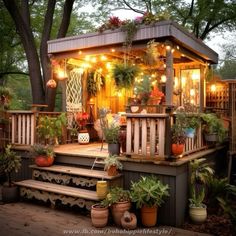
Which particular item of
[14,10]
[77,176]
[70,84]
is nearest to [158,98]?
[70,84]

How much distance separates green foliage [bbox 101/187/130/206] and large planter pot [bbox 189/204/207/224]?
3.82 feet

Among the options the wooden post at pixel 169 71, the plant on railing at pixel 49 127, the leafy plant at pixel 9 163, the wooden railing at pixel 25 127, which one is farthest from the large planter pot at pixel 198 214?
the wooden railing at pixel 25 127

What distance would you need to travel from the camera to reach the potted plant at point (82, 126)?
830 cm

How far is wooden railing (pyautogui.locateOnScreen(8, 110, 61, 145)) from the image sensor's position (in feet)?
22.2

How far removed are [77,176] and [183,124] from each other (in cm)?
223

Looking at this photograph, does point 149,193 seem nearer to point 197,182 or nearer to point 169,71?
point 197,182

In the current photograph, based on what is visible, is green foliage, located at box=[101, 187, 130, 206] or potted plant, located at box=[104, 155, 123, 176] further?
potted plant, located at box=[104, 155, 123, 176]

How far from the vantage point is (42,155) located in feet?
20.3

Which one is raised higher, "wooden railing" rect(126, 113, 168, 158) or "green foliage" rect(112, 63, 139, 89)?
"green foliage" rect(112, 63, 139, 89)

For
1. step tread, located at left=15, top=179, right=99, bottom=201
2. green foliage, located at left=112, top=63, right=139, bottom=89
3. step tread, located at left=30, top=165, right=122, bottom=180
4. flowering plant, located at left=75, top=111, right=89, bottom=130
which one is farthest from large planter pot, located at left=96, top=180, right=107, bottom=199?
flowering plant, located at left=75, top=111, right=89, bottom=130

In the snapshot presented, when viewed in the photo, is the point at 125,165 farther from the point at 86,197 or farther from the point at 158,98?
the point at 158,98

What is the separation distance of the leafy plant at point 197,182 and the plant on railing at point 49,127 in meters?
3.26

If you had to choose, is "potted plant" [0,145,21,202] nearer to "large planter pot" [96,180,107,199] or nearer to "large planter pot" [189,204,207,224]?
"large planter pot" [96,180,107,199]

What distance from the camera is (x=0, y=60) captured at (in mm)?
15289
